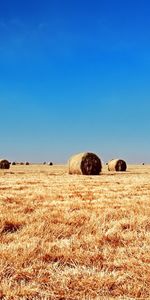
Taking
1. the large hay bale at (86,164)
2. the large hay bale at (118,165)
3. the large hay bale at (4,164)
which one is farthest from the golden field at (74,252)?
the large hay bale at (4,164)

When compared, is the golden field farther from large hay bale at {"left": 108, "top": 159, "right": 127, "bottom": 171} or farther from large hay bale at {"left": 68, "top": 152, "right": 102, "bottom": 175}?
large hay bale at {"left": 108, "top": 159, "right": 127, "bottom": 171}

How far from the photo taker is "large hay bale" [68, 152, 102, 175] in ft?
89.8

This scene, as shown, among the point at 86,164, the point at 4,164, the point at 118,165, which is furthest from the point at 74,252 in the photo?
the point at 4,164

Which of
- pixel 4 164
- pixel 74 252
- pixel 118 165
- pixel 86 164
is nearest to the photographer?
pixel 74 252

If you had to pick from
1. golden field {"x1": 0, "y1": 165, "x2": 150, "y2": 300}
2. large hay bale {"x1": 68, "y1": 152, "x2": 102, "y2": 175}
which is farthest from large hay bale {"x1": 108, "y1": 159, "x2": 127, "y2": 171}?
golden field {"x1": 0, "y1": 165, "x2": 150, "y2": 300}

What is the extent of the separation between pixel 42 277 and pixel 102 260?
2.97ft

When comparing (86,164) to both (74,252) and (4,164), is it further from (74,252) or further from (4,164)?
(74,252)

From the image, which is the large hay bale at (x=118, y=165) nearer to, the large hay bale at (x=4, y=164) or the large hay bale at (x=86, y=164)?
the large hay bale at (x=86, y=164)

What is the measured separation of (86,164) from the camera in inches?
1088

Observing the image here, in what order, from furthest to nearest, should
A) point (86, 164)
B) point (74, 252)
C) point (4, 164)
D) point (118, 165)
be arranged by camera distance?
point (4, 164) → point (118, 165) → point (86, 164) → point (74, 252)

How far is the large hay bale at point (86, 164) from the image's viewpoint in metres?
27.4

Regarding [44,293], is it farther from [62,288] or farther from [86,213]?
[86,213]

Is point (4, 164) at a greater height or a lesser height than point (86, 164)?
greater

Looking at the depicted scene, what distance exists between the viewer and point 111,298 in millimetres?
3594
